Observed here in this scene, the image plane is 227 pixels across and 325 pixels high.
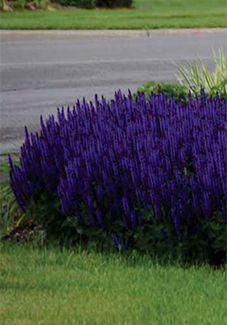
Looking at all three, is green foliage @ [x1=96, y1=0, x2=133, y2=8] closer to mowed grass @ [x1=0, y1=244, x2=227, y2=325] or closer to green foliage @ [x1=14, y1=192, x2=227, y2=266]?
green foliage @ [x1=14, y1=192, x2=227, y2=266]

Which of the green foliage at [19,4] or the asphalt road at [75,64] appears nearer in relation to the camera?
the asphalt road at [75,64]

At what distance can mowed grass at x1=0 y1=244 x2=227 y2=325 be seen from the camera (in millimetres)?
5383

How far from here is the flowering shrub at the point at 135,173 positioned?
670 cm

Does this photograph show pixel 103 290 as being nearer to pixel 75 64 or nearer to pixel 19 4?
pixel 75 64

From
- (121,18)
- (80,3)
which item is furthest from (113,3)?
(121,18)

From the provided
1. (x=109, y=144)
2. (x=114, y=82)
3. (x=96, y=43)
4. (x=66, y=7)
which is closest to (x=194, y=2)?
(x=66, y=7)

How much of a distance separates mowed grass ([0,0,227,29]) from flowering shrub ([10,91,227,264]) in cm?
1680

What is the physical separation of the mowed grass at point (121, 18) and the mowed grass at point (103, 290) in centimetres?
1791

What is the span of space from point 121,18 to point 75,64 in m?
6.91

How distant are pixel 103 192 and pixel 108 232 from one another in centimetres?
25

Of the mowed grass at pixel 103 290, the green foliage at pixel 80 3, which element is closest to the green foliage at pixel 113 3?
the green foliage at pixel 80 3

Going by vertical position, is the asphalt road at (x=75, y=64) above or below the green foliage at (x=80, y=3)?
above

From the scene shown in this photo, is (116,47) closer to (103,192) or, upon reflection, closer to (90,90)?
(90,90)

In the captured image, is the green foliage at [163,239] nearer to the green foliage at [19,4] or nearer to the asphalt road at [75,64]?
the asphalt road at [75,64]
